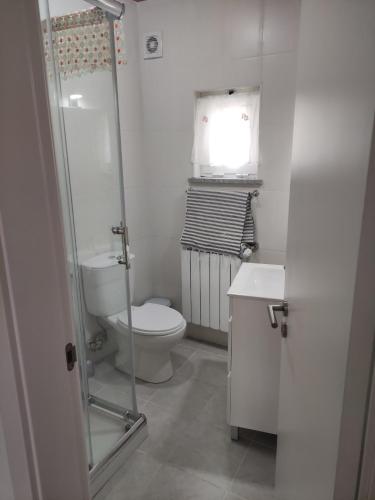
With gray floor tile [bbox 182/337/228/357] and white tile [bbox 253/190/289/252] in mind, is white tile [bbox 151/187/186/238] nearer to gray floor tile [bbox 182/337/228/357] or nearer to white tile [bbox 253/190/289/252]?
white tile [bbox 253/190/289/252]

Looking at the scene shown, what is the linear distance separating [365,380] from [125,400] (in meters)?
1.70

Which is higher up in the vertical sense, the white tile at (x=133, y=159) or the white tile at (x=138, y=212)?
the white tile at (x=133, y=159)

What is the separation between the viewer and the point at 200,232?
2.53 m

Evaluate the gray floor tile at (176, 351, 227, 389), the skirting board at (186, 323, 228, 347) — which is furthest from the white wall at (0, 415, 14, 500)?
the skirting board at (186, 323, 228, 347)

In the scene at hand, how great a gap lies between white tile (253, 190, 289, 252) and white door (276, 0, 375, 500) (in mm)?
1208

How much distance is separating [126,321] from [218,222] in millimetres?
966

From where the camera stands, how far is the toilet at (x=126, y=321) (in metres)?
1.93

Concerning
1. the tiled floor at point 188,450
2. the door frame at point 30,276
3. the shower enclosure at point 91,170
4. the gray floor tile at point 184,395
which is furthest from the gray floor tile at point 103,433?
the door frame at point 30,276

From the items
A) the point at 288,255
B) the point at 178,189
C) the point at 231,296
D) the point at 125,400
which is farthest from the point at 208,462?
the point at 178,189

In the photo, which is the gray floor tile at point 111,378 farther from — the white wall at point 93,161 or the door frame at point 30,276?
the door frame at point 30,276

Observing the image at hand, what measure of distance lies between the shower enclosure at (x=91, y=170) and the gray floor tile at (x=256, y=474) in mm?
570

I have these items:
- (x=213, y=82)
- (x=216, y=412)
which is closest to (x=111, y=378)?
(x=216, y=412)

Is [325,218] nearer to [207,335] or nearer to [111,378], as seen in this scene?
[111,378]

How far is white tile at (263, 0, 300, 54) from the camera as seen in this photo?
2010 mm
